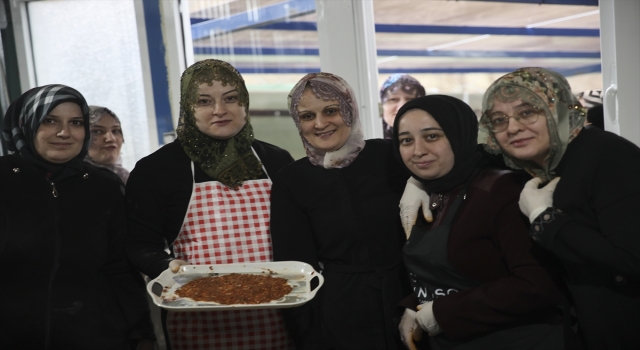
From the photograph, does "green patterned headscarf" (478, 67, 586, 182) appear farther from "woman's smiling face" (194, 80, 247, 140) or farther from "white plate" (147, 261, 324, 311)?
"woman's smiling face" (194, 80, 247, 140)

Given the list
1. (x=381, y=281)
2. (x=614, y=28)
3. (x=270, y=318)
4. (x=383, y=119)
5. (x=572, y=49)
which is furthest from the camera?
(x=572, y=49)

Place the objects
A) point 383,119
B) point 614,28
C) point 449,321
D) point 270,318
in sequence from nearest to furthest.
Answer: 1. point 449,321
2. point 270,318
3. point 614,28
4. point 383,119

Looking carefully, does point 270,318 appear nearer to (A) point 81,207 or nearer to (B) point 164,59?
(A) point 81,207

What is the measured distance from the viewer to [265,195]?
2449 mm

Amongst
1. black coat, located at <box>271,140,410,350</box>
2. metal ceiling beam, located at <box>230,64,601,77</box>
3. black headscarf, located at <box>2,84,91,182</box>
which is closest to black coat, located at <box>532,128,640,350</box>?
black coat, located at <box>271,140,410,350</box>

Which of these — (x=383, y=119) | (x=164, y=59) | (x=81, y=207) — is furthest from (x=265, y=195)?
(x=164, y=59)

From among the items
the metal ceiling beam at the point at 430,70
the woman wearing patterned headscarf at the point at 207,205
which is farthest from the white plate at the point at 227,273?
the metal ceiling beam at the point at 430,70

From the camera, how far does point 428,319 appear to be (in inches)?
76.3

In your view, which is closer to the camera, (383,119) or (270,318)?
(270,318)

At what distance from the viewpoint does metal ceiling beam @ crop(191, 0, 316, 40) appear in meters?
3.94

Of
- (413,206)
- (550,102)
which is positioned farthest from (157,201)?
(550,102)

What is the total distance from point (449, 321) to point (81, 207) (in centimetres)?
147

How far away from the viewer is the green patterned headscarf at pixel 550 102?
184 centimetres

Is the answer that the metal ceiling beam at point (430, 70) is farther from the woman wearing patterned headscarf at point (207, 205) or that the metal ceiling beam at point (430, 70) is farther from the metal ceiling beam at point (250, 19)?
the woman wearing patterned headscarf at point (207, 205)
